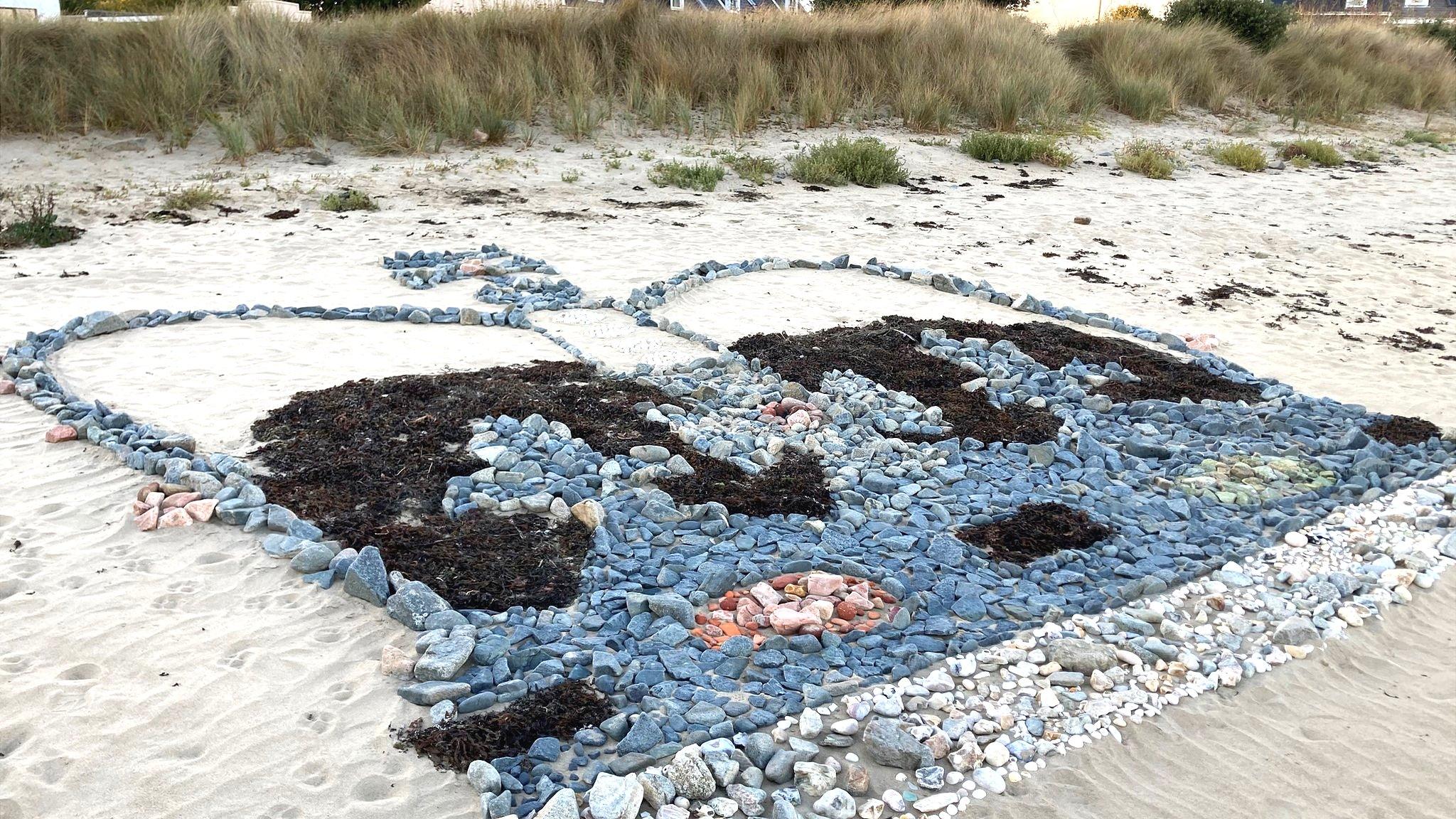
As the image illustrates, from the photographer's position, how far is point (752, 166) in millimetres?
11242

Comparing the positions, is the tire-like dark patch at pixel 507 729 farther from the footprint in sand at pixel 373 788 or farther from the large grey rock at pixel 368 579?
the large grey rock at pixel 368 579

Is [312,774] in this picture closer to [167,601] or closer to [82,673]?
[82,673]

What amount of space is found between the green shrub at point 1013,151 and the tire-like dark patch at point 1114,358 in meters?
5.80

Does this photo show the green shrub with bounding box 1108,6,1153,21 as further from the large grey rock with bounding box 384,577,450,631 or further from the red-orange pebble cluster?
the large grey rock with bounding box 384,577,450,631

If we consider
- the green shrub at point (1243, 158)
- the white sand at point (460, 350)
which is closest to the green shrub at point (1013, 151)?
the white sand at point (460, 350)

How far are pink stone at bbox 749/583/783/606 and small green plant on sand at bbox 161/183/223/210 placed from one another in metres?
7.55

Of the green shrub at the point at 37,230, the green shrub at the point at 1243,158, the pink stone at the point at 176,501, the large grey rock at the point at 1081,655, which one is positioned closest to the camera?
the large grey rock at the point at 1081,655

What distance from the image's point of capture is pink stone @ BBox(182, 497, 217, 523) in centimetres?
411

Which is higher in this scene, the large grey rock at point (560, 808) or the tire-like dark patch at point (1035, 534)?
the large grey rock at point (560, 808)

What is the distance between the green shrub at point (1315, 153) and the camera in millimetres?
13523

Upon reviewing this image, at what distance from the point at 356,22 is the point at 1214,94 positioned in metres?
11.8

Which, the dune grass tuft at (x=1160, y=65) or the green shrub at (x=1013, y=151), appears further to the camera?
the dune grass tuft at (x=1160, y=65)

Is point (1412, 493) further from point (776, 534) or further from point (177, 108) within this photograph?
point (177, 108)

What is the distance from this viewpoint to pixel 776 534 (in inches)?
166
